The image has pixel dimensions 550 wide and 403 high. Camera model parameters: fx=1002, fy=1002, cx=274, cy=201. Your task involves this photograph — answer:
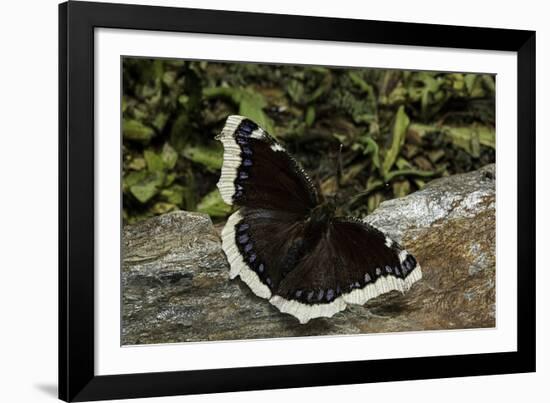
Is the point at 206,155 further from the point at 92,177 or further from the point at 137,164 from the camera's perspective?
the point at 92,177

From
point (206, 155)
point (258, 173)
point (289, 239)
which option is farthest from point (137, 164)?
point (289, 239)

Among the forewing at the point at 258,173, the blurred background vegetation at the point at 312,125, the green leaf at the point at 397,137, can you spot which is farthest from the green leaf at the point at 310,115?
the green leaf at the point at 397,137

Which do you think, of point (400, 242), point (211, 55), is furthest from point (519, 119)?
point (211, 55)

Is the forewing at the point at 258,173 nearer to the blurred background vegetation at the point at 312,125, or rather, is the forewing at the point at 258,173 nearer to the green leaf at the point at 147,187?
the blurred background vegetation at the point at 312,125

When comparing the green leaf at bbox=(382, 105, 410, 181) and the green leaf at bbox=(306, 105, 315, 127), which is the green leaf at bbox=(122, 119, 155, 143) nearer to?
the green leaf at bbox=(306, 105, 315, 127)

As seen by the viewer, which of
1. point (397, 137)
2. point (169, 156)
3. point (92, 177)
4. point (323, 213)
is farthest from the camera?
point (397, 137)

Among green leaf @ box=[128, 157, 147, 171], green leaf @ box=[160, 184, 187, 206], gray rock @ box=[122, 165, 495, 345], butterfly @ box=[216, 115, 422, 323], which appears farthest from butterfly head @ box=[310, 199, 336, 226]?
green leaf @ box=[128, 157, 147, 171]

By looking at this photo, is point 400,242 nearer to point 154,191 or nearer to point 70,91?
point 154,191
